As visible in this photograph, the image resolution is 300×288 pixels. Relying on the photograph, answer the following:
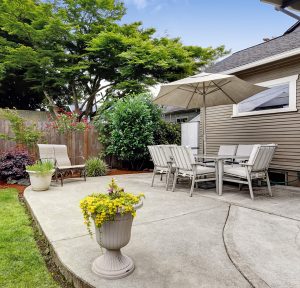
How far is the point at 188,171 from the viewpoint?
534 centimetres

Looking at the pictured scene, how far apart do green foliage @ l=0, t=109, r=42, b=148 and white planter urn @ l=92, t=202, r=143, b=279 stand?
6.14 metres

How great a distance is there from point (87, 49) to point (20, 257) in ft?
41.7

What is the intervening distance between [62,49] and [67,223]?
1328cm

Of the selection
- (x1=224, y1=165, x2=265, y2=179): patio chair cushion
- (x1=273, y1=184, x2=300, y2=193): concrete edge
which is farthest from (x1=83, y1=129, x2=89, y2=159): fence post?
(x1=273, y1=184, x2=300, y2=193): concrete edge

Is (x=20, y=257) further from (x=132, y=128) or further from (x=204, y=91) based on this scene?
(x=132, y=128)

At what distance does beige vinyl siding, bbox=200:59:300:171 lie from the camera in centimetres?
637

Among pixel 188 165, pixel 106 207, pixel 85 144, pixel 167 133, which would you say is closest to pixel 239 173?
pixel 188 165

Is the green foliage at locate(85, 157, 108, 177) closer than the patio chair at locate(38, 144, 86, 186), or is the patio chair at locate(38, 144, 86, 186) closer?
the patio chair at locate(38, 144, 86, 186)

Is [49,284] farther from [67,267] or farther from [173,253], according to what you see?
[173,253]

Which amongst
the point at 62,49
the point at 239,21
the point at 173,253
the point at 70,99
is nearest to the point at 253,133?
the point at 239,21

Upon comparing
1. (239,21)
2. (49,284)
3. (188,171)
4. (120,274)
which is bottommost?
(49,284)

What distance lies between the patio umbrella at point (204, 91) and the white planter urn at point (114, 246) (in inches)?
143

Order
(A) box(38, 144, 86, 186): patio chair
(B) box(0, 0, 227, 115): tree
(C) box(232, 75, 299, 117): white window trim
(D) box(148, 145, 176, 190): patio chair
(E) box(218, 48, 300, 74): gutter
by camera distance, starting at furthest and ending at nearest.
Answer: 1. (B) box(0, 0, 227, 115): tree
2. (A) box(38, 144, 86, 186): patio chair
3. (C) box(232, 75, 299, 117): white window trim
4. (E) box(218, 48, 300, 74): gutter
5. (D) box(148, 145, 176, 190): patio chair

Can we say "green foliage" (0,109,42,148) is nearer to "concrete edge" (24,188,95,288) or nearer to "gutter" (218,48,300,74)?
"concrete edge" (24,188,95,288)
